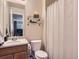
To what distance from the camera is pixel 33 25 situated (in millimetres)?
3400

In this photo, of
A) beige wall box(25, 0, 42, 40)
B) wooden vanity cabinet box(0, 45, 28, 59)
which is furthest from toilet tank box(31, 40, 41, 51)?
wooden vanity cabinet box(0, 45, 28, 59)

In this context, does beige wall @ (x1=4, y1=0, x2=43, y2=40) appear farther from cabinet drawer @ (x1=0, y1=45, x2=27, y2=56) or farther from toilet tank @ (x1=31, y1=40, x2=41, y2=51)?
cabinet drawer @ (x1=0, y1=45, x2=27, y2=56)

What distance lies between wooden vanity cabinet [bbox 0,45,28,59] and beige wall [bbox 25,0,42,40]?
1.08 metres

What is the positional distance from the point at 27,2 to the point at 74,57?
240 cm

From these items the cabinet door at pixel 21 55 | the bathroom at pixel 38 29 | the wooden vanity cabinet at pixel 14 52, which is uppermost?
the bathroom at pixel 38 29

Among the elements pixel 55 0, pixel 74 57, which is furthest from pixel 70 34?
pixel 55 0

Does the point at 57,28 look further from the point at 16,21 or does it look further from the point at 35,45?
the point at 16,21

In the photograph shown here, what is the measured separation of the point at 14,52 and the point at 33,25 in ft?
4.93

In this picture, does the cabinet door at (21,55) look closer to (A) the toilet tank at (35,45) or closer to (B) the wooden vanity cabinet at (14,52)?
(B) the wooden vanity cabinet at (14,52)

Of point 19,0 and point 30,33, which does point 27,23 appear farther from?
point 19,0

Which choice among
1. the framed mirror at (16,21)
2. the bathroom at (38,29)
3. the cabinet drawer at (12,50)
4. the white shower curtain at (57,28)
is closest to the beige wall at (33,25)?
the bathroom at (38,29)

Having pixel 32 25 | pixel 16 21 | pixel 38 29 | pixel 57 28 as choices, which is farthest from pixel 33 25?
pixel 57 28

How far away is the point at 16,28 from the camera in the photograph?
10.2 feet

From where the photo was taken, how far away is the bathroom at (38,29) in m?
1.79
